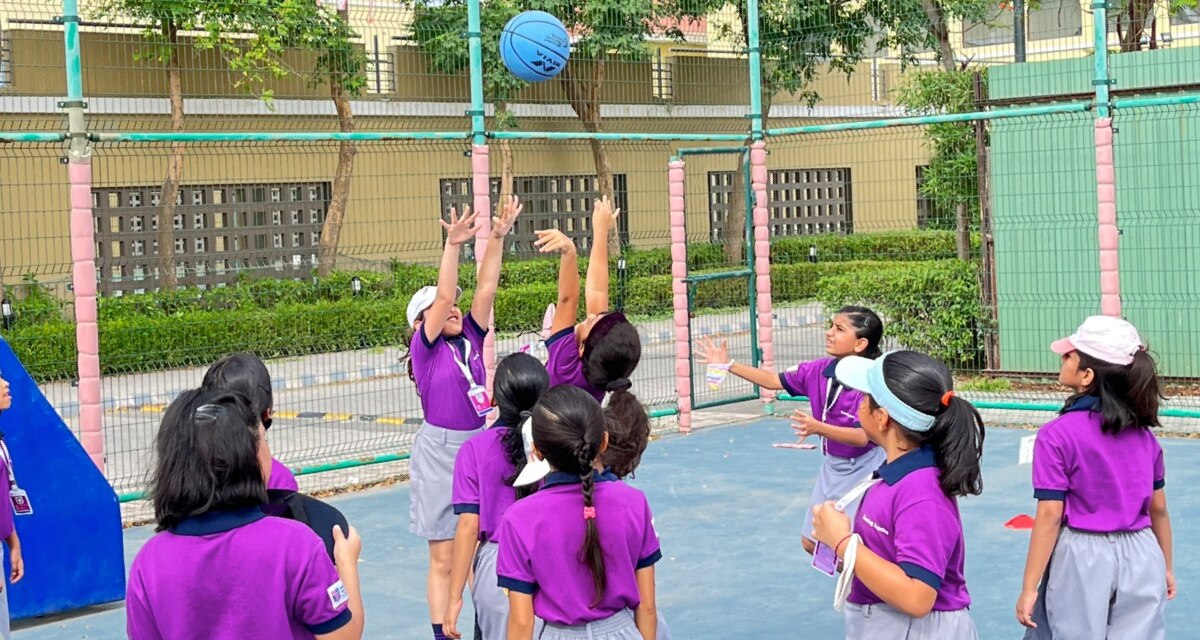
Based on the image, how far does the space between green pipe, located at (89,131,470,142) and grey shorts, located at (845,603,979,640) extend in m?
5.89

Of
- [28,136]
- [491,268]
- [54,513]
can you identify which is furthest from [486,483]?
[28,136]

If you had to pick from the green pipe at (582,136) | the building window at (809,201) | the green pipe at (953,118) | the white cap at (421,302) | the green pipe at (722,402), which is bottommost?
the green pipe at (722,402)

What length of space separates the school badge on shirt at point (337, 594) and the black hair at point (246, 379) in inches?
30.9

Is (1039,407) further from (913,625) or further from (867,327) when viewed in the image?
(913,625)

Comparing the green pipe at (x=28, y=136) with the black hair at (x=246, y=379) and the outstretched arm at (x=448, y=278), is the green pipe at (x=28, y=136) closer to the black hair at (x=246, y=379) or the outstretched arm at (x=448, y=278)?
the outstretched arm at (x=448, y=278)

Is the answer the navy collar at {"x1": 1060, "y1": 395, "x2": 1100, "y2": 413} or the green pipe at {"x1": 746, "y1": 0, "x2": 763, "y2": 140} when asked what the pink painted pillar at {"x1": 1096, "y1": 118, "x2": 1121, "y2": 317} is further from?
the navy collar at {"x1": 1060, "y1": 395, "x2": 1100, "y2": 413}

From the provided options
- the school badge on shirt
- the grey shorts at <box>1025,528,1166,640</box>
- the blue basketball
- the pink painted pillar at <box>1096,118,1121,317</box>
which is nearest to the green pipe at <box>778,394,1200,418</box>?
the pink painted pillar at <box>1096,118,1121,317</box>

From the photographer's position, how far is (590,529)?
144 inches

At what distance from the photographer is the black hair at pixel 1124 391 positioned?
14.4 feet

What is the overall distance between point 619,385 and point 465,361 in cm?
133

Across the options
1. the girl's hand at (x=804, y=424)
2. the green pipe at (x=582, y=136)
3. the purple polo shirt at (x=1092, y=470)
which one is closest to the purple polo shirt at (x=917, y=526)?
the purple polo shirt at (x=1092, y=470)

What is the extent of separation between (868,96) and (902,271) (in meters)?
3.88

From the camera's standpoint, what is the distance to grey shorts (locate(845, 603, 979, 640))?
360cm

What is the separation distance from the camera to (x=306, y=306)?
14.4m
